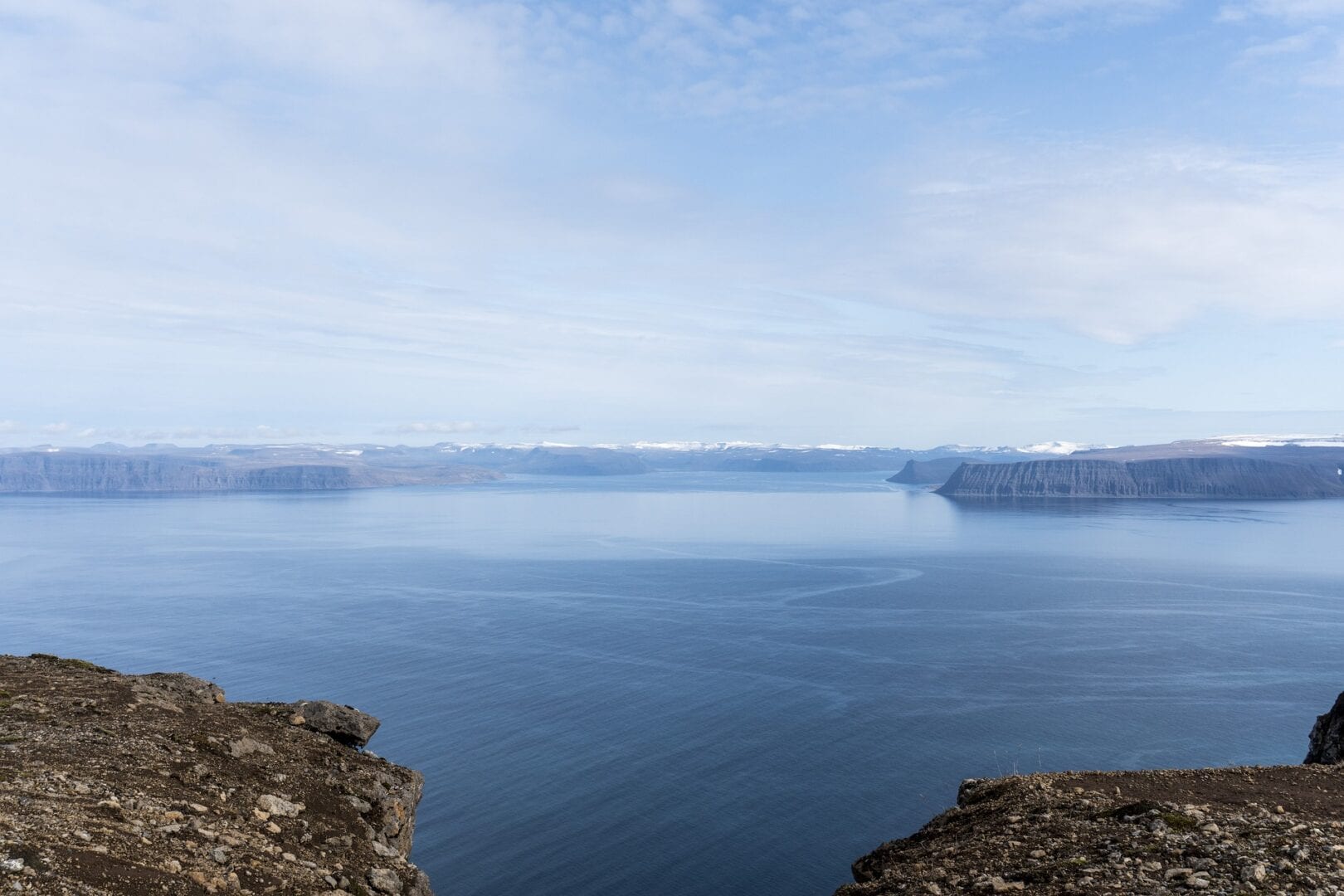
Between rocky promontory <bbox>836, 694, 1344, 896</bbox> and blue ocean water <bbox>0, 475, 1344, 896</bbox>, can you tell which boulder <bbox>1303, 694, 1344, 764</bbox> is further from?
blue ocean water <bbox>0, 475, 1344, 896</bbox>

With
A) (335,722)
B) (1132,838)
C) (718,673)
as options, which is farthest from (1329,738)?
(718,673)

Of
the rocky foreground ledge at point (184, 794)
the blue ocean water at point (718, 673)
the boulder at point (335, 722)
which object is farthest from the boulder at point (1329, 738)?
the boulder at point (335, 722)

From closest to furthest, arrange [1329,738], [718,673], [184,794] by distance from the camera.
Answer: [184,794] → [1329,738] → [718,673]

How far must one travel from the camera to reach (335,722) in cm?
2503

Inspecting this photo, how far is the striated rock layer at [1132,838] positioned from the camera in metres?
14.8

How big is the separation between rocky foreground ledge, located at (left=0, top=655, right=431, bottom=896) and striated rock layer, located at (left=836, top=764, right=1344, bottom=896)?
11802mm

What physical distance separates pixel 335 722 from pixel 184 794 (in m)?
7.81

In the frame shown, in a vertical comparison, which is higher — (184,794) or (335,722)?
(184,794)

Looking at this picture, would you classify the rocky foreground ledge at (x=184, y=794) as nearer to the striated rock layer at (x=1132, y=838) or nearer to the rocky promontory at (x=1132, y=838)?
the rocky promontory at (x=1132, y=838)

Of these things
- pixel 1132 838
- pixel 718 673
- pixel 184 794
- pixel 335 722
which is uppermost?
pixel 184 794

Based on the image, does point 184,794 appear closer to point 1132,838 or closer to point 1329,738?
point 1132,838

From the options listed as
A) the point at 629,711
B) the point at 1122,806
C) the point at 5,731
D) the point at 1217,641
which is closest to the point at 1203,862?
the point at 1122,806

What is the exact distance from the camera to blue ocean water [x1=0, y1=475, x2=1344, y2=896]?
45312 millimetres

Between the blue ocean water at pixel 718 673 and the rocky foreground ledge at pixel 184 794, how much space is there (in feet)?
62.8
